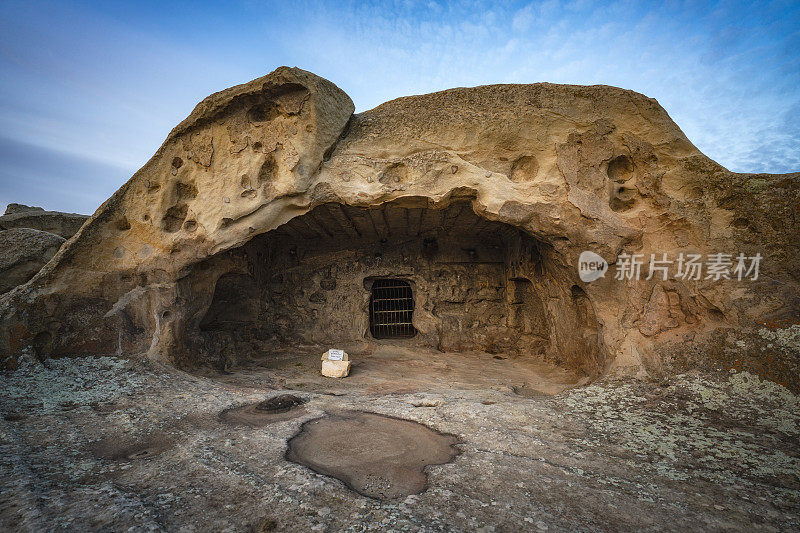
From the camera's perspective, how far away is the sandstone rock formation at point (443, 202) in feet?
11.6

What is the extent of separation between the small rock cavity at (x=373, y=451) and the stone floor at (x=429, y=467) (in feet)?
0.30

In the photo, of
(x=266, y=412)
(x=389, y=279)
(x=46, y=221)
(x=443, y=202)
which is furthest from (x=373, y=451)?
(x=46, y=221)

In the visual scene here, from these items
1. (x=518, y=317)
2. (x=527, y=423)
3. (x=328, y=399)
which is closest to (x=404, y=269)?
(x=518, y=317)

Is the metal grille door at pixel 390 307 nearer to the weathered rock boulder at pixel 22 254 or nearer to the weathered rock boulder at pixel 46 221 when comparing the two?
the weathered rock boulder at pixel 22 254

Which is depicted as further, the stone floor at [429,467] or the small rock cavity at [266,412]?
the small rock cavity at [266,412]

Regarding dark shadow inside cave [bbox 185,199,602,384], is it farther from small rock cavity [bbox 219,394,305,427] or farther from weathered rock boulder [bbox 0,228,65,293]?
small rock cavity [bbox 219,394,305,427]

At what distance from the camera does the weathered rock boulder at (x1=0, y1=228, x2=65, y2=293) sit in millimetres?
4262

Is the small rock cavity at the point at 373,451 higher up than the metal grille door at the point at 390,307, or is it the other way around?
the metal grille door at the point at 390,307

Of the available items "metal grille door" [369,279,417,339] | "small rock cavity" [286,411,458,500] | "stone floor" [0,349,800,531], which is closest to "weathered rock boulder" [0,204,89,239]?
"stone floor" [0,349,800,531]

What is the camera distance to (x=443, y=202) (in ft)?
14.3

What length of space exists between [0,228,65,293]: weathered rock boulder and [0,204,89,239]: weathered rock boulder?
144 centimetres

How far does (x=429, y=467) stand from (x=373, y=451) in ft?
1.27

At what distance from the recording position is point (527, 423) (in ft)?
9.03

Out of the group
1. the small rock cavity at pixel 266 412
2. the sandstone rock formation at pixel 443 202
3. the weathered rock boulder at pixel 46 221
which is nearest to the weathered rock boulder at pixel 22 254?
the sandstone rock formation at pixel 443 202
